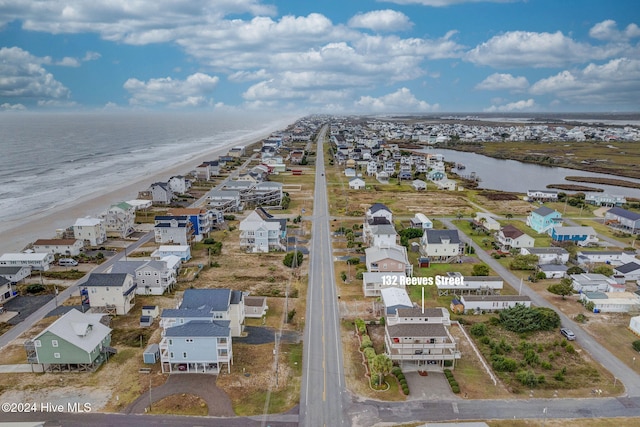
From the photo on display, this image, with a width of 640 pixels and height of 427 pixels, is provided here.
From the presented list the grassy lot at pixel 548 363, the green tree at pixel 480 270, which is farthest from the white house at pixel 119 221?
the grassy lot at pixel 548 363

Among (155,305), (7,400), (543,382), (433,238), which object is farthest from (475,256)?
(7,400)

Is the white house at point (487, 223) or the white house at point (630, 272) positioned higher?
the white house at point (487, 223)

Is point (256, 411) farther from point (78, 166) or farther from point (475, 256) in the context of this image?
point (78, 166)

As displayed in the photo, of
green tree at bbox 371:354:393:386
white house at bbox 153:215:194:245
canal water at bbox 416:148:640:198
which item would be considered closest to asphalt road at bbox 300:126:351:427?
green tree at bbox 371:354:393:386

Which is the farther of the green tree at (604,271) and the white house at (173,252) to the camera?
the white house at (173,252)

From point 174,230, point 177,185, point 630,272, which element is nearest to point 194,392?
point 174,230

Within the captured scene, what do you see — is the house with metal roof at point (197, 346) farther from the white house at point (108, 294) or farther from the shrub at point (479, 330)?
the shrub at point (479, 330)

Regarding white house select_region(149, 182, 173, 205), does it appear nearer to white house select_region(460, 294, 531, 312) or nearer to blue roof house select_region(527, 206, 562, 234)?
white house select_region(460, 294, 531, 312)

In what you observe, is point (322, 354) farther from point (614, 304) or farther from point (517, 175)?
point (517, 175)
